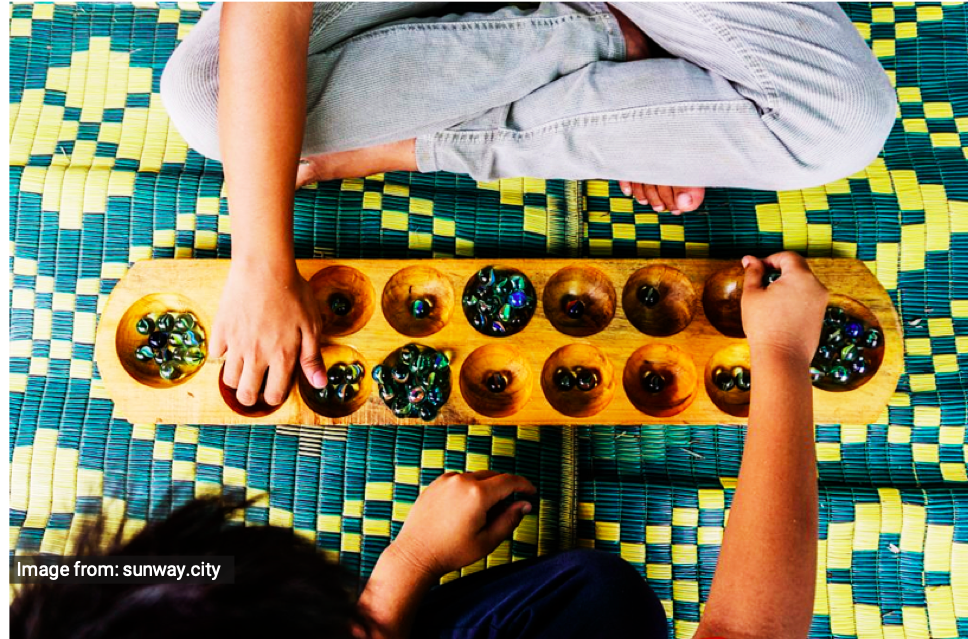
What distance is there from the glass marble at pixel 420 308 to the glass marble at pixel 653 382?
11.3 inches

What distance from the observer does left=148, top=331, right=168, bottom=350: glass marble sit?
784 millimetres

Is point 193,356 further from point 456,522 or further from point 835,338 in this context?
point 835,338

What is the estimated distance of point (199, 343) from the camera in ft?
2.62

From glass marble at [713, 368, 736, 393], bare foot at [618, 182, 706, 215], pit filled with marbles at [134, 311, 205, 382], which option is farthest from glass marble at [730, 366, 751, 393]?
pit filled with marbles at [134, 311, 205, 382]

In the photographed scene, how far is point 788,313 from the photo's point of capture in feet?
2.33

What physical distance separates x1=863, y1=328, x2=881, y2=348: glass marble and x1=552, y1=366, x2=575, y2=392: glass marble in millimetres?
363

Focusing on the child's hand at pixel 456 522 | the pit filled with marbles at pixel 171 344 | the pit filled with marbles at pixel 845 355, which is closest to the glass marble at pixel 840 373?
the pit filled with marbles at pixel 845 355

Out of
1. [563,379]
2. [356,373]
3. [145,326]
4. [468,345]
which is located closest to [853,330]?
[563,379]

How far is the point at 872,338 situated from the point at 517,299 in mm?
440

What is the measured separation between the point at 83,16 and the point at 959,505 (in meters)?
1.41

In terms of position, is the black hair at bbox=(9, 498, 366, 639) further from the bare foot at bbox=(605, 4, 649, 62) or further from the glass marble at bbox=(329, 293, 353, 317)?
the bare foot at bbox=(605, 4, 649, 62)

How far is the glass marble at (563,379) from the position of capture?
2.61ft

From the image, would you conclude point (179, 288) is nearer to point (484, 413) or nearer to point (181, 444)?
point (181, 444)

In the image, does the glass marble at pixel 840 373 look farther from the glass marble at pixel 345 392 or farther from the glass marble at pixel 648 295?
the glass marble at pixel 345 392
